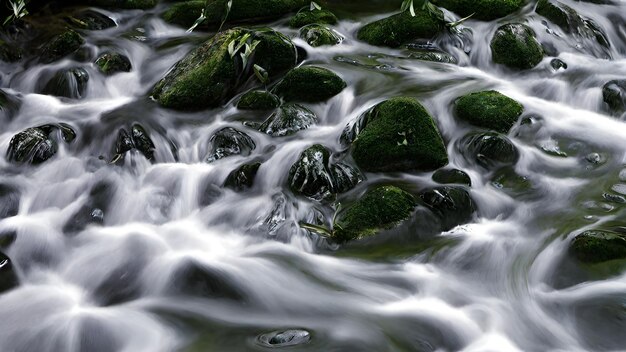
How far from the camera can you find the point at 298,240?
15.8ft

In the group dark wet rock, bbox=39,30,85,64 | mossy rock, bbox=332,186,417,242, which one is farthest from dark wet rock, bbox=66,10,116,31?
mossy rock, bbox=332,186,417,242

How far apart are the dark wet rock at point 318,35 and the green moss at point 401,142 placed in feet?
7.95

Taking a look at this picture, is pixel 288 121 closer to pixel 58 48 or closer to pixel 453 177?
pixel 453 177

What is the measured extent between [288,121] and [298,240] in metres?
1.72

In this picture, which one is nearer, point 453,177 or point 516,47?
point 453,177

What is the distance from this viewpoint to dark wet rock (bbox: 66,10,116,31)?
27.7ft

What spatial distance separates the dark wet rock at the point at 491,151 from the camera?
5.62m

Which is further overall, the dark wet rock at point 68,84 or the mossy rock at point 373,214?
the dark wet rock at point 68,84

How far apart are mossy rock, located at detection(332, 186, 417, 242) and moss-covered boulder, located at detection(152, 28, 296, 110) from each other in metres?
2.47

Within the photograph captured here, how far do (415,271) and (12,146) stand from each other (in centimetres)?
402

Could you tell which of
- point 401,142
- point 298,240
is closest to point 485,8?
point 401,142

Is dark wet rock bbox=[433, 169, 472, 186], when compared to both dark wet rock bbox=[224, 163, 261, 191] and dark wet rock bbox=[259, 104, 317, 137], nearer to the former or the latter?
dark wet rock bbox=[259, 104, 317, 137]

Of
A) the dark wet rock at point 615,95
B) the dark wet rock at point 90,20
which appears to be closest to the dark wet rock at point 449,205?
the dark wet rock at point 615,95

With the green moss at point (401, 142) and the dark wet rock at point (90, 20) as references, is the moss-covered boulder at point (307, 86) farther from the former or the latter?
the dark wet rock at point (90, 20)
